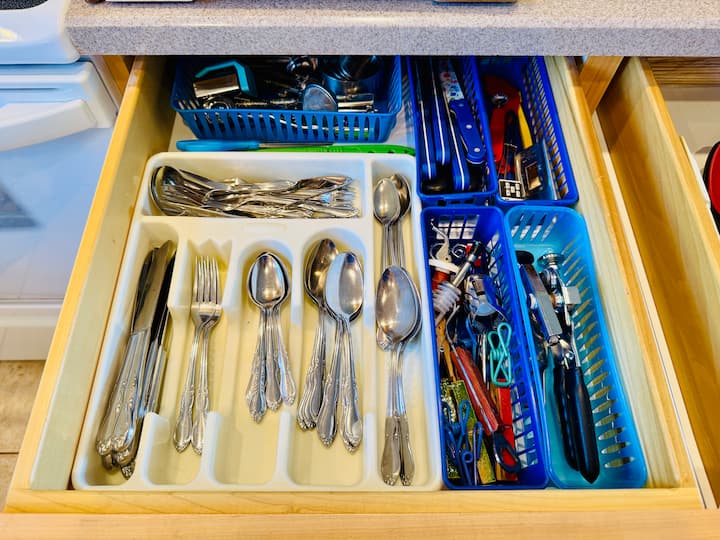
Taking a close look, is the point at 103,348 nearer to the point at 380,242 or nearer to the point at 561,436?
the point at 380,242

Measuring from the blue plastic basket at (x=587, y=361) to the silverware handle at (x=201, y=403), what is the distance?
388 mm

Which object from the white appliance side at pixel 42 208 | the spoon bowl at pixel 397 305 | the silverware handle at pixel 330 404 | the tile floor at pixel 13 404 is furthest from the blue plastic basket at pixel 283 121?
the tile floor at pixel 13 404

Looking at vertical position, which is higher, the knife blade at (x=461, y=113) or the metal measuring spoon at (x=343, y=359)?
the knife blade at (x=461, y=113)

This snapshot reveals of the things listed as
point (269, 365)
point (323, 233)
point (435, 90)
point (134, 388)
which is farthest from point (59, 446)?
point (435, 90)

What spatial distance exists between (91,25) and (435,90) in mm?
491

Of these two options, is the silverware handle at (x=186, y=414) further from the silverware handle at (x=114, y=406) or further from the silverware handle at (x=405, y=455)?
the silverware handle at (x=405, y=455)

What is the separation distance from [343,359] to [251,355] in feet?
0.41

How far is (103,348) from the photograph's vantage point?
22.1 inches

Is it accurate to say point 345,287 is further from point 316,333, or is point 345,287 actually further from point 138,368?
point 138,368

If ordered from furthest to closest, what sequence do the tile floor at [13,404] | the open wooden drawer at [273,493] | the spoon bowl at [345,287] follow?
the tile floor at [13,404]
the spoon bowl at [345,287]
the open wooden drawer at [273,493]

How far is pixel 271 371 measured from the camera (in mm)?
594

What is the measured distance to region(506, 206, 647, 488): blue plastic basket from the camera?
0.53 meters

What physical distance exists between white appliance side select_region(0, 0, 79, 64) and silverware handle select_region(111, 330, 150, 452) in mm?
350

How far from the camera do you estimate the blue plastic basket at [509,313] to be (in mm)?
514
